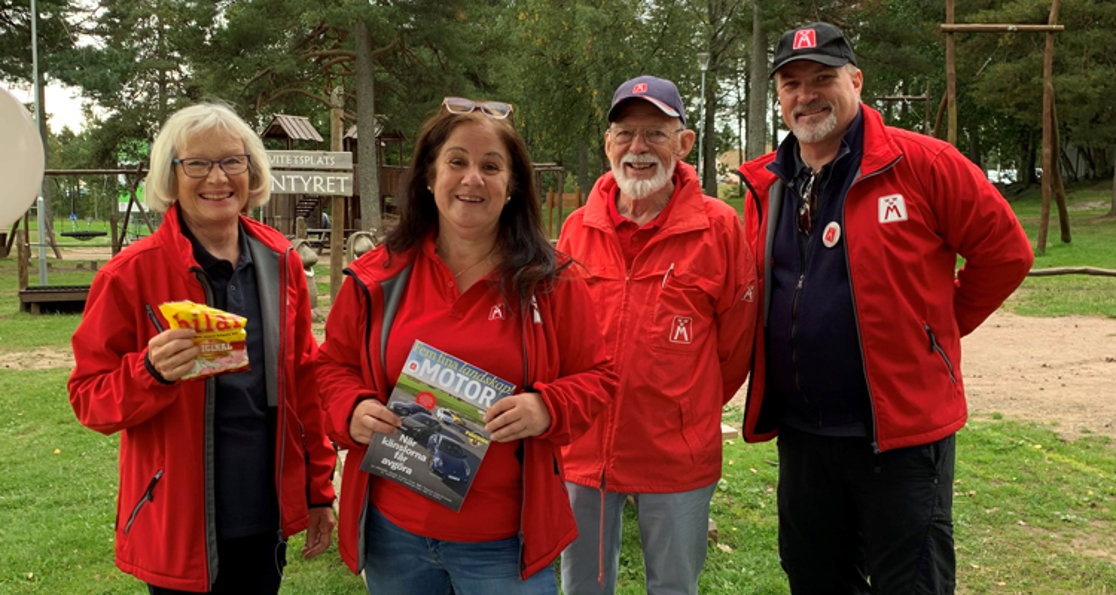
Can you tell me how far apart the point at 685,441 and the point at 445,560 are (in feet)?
3.53

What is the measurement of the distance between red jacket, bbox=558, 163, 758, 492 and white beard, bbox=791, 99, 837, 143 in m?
0.39

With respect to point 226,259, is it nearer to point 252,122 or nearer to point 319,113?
point 252,122

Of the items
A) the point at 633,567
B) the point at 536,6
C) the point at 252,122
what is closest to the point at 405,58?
the point at 252,122

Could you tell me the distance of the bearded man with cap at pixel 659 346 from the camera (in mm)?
3055

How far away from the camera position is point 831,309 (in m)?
3.00

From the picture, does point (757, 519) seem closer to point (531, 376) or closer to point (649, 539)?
point (649, 539)

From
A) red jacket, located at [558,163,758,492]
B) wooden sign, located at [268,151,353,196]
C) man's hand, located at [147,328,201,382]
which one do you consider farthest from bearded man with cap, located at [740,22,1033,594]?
wooden sign, located at [268,151,353,196]

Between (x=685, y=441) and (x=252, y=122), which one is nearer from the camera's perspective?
(x=685, y=441)

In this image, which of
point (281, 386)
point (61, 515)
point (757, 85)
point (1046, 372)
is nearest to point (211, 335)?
point (281, 386)

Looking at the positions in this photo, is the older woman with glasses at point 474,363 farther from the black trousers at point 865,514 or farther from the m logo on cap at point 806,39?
the m logo on cap at point 806,39

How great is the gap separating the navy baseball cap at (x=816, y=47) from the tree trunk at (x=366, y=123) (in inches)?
797

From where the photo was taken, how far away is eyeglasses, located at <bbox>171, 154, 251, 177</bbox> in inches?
99.2

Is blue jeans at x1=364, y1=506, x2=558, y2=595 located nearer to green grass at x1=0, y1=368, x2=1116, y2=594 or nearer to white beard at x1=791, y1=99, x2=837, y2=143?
white beard at x1=791, y1=99, x2=837, y2=143

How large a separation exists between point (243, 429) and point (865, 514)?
2126mm
